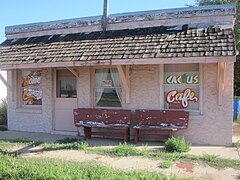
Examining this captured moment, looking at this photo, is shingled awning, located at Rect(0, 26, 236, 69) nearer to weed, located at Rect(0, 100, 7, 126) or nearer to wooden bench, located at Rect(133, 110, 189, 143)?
wooden bench, located at Rect(133, 110, 189, 143)

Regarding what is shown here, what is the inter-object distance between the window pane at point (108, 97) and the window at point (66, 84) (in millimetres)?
955

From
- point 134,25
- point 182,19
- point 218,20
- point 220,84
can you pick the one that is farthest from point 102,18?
point 220,84

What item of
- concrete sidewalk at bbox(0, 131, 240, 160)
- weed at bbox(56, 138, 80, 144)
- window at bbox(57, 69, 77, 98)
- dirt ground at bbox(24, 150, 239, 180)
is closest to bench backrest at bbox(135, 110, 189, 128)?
concrete sidewalk at bbox(0, 131, 240, 160)

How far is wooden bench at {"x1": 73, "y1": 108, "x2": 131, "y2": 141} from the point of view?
8586mm

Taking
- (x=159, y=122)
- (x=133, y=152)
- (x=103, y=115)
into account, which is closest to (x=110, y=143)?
(x=103, y=115)

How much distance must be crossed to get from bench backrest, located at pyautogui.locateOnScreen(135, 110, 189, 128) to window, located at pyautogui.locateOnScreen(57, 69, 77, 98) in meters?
2.80

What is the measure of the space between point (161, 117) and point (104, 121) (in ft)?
6.01

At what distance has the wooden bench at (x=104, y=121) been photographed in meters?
8.59

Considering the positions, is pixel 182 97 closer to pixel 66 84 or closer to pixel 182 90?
pixel 182 90

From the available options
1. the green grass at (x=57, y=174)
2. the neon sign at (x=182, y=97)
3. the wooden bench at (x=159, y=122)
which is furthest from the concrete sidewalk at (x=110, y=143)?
the green grass at (x=57, y=174)

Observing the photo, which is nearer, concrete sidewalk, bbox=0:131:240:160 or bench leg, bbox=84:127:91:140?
concrete sidewalk, bbox=0:131:240:160

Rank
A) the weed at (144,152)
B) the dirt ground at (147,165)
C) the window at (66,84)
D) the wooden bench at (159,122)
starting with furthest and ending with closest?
the window at (66,84) < the wooden bench at (159,122) < the weed at (144,152) < the dirt ground at (147,165)

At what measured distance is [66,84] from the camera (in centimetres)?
1026

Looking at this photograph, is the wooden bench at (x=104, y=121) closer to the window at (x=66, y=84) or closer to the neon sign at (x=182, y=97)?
the window at (x=66, y=84)
